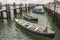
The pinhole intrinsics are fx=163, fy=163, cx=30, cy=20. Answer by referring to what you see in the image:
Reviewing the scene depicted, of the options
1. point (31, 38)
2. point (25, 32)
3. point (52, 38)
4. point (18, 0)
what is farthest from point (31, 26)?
point (18, 0)

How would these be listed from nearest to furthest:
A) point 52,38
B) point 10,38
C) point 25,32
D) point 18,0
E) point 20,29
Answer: point 52,38 → point 10,38 → point 25,32 → point 20,29 → point 18,0

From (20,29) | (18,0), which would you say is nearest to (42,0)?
(18,0)

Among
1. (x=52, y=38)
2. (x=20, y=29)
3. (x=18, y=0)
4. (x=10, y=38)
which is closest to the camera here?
(x=52, y=38)

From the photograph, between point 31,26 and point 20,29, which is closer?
point 31,26

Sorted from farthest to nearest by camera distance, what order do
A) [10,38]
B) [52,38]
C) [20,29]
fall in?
[20,29]
[10,38]
[52,38]

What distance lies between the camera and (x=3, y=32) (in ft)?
86.4

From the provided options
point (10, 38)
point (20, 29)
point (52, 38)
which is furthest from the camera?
point (20, 29)

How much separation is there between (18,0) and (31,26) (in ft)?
245

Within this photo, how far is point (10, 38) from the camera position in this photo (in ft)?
76.3

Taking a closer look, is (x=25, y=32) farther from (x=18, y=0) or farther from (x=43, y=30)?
(x=18, y=0)

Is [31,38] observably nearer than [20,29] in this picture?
Yes

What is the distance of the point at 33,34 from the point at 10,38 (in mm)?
3392

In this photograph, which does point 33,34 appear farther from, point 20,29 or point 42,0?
point 42,0

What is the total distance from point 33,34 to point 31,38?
41.6 inches
